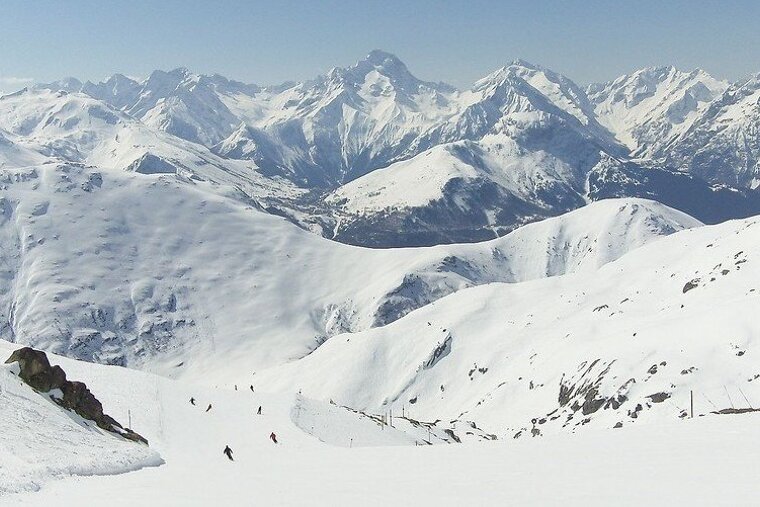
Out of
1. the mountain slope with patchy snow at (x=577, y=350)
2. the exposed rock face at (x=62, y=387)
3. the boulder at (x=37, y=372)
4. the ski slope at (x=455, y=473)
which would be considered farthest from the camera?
the mountain slope with patchy snow at (x=577, y=350)

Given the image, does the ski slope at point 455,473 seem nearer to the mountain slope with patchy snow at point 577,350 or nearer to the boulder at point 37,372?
the boulder at point 37,372

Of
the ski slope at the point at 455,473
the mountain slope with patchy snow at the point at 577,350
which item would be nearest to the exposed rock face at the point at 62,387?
the ski slope at the point at 455,473

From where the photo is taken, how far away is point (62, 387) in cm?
4450

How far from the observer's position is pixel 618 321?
121125 mm

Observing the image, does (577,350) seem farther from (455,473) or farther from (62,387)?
(455,473)

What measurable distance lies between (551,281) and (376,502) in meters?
171

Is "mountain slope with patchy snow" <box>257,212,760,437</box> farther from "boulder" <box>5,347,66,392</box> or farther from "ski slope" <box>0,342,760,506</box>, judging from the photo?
"boulder" <box>5,347,66,392</box>

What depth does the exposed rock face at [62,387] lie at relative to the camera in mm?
43344

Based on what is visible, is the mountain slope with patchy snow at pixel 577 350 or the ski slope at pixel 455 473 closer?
the ski slope at pixel 455 473

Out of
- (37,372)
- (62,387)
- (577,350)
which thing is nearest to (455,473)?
(62,387)

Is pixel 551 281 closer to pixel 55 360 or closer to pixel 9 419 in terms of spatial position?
pixel 55 360

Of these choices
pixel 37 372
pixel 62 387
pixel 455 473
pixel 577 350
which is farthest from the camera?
pixel 577 350

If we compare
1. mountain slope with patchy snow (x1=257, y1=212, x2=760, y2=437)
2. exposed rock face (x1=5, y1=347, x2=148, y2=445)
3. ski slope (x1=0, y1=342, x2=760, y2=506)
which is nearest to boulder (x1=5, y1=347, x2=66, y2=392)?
exposed rock face (x1=5, y1=347, x2=148, y2=445)

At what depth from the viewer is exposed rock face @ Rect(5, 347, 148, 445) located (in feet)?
142
